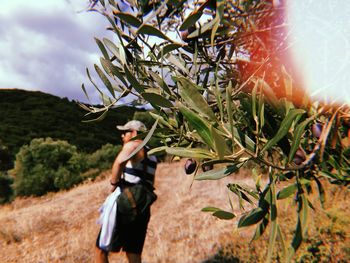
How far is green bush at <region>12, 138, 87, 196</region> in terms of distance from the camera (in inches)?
428

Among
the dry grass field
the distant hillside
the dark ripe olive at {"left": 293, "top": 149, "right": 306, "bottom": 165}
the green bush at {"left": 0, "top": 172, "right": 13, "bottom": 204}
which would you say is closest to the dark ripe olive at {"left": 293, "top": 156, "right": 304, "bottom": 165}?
the dark ripe olive at {"left": 293, "top": 149, "right": 306, "bottom": 165}

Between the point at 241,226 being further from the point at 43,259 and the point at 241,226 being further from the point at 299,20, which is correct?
the point at 43,259

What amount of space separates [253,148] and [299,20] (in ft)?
0.97

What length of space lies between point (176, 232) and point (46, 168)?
8.70 meters

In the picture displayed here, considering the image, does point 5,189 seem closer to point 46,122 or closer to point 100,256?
point 100,256

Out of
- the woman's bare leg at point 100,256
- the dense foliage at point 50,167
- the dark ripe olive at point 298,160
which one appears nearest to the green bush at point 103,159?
the dense foliage at point 50,167

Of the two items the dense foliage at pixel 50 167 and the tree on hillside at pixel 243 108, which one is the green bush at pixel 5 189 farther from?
the tree on hillside at pixel 243 108

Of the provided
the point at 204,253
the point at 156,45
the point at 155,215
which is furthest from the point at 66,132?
the point at 156,45

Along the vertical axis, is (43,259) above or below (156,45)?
below

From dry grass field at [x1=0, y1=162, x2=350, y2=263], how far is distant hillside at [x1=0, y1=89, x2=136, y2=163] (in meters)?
14.4

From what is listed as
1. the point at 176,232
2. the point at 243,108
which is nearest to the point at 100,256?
the point at 176,232

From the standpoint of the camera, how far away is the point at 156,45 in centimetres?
79

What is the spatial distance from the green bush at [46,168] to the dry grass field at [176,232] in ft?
12.7

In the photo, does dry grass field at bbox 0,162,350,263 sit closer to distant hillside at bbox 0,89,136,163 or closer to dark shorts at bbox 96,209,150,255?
dark shorts at bbox 96,209,150,255
